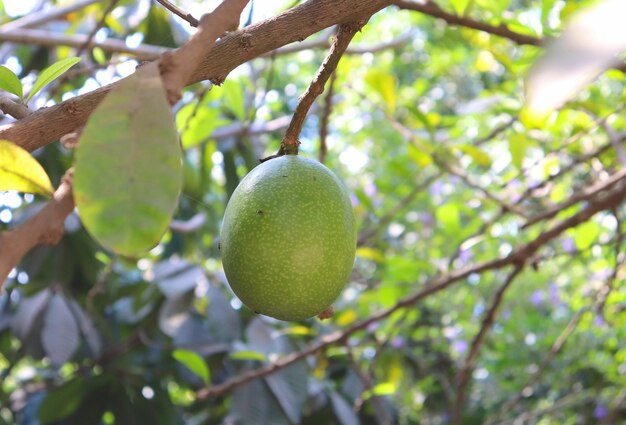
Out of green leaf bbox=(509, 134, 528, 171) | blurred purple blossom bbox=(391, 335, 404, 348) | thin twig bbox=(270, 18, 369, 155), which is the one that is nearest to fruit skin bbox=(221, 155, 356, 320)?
thin twig bbox=(270, 18, 369, 155)

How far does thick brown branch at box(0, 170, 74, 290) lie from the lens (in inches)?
16.4

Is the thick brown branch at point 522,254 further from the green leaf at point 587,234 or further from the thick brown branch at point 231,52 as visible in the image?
the thick brown branch at point 231,52

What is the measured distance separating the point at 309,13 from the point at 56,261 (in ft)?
6.12

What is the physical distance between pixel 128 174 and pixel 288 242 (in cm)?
39

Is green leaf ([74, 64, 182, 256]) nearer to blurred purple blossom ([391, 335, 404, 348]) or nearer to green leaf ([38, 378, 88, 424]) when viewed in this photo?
green leaf ([38, 378, 88, 424])

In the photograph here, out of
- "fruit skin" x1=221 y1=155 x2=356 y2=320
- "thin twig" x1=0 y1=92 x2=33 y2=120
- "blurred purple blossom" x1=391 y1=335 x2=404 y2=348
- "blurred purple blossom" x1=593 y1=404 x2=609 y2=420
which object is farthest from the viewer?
"blurred purple blossom" x1=391 y1=335 x2=404 y2=348

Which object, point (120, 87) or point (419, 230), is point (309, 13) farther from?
point (419, 230)

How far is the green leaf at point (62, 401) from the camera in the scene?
7.20ft

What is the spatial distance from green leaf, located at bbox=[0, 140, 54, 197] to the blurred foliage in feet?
2.74

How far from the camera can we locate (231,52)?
672 millimetres

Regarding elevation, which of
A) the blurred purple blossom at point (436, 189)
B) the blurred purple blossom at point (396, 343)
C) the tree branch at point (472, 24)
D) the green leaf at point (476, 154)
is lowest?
the blurred purple blossom at point (396, 343)

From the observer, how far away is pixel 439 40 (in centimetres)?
492

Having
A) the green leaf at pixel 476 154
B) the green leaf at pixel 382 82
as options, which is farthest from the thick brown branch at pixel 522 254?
the green leaf at pixel 382 82

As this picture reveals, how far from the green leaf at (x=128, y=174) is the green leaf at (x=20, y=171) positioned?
138mm
